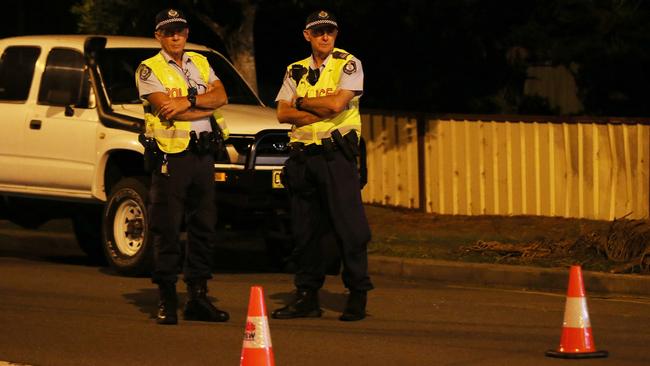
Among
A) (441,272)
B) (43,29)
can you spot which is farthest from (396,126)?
(43,29)

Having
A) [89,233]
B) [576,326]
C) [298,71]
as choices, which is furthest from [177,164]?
[89,233]

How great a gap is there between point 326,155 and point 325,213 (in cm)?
44

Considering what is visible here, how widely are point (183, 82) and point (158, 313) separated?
1510mm

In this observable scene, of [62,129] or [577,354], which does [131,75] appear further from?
[577,354]

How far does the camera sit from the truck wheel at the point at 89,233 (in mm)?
15344

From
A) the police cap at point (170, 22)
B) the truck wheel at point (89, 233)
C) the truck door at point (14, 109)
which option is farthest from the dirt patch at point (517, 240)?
the police cap at point (170, 22)

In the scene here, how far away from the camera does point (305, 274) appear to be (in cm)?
1092

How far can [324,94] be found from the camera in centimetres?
1062

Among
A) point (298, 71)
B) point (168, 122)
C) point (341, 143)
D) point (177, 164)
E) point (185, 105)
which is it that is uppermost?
point (298, 71)

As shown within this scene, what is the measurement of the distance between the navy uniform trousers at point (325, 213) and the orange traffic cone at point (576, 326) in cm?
198

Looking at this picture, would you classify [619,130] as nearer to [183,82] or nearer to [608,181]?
[608,181]

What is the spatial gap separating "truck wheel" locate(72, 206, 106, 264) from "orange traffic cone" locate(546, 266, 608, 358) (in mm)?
7131

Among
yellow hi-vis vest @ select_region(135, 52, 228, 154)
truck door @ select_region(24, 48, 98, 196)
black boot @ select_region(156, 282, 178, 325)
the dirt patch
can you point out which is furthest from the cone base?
truck door @ select_region(24, 48, 98, 196)

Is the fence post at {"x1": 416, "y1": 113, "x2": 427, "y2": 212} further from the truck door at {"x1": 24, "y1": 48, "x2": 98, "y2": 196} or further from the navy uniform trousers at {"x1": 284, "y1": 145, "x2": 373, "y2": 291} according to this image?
the navy uniform trousers at {"x1": 284, "y1": 145, "x2": 373, "y2": 291}
